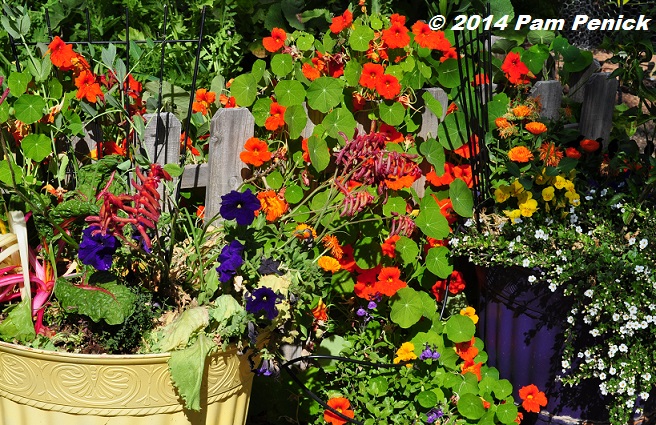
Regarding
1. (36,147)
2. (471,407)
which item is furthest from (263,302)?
(471,407)

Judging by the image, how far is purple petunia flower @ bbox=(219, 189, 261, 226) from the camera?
2150mm

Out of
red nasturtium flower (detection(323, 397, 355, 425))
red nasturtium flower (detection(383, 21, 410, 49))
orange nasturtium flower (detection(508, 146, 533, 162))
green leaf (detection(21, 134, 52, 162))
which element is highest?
red nasturtium flower (detection(383, 21, 410, 49))

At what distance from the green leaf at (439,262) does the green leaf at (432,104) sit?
1.64ft

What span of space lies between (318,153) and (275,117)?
0.21 m

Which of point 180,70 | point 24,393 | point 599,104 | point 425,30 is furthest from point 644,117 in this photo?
point 24,393

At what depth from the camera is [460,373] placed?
303cm

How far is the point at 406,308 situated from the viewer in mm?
2979

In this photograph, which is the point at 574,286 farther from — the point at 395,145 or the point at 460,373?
the point at 395,145

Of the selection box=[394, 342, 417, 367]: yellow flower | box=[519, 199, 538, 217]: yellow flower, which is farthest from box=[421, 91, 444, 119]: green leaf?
box=[394, 342, 417, 367]: yellow flower

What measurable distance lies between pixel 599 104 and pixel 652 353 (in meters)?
1.13

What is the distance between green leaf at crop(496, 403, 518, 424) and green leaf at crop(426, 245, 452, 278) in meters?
0.50

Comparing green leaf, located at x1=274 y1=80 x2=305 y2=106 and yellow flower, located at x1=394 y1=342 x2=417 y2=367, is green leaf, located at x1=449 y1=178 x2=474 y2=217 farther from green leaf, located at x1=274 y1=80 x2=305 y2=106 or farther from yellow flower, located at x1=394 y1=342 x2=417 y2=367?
green leaf, located at x1=274 y1=80 x2=305 y2=106

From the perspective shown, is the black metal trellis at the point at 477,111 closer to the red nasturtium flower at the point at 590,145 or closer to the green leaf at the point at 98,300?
the red nasturtium flower at the point at 590,145

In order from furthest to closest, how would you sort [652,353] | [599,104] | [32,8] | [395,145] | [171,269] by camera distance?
[32,8] < [599,104] < [395,145] < [652,353] < [171,269]
